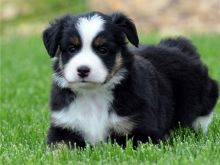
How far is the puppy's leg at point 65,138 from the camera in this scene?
6348mm

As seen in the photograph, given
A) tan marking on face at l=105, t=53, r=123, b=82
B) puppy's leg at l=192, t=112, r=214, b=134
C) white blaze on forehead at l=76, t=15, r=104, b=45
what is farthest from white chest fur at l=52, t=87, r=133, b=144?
puppy's leg at l=192, t=112, r=214, b=134

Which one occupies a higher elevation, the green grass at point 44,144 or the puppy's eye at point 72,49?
the puppy's eye at point 72,49

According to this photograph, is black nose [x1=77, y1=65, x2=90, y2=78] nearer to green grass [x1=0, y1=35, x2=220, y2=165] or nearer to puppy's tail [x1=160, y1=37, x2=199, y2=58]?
green grass [x1=0, y1=35, x2=220, y2=165]

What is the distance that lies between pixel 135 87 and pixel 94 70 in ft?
2.12

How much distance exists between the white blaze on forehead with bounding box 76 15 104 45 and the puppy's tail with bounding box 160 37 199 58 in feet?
6.44

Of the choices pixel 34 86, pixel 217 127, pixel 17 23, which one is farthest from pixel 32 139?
pixel 17 23

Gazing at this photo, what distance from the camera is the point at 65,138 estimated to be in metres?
6.39

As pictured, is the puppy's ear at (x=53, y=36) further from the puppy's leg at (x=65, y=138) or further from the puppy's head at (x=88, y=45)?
the puppy's leg at (x=65, y=138)

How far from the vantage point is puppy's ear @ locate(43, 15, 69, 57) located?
6.32 meters

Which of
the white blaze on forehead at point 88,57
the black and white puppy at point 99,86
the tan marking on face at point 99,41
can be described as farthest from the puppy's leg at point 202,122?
the tan marking on face at point 99,41

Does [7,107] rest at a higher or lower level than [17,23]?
higher

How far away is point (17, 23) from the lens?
31.3 metres

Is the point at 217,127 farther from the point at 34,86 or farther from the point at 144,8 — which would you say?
the point at 144,8

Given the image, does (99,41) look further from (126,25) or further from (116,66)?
(126,25)
